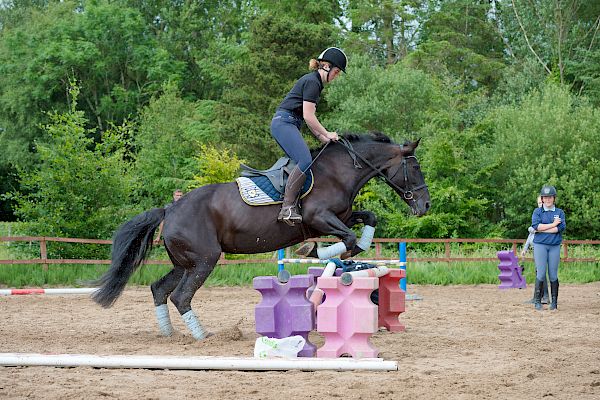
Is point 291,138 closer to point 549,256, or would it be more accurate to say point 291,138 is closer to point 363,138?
point 363,138

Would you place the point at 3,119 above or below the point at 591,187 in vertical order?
above

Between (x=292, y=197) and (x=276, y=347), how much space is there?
1.58 meters

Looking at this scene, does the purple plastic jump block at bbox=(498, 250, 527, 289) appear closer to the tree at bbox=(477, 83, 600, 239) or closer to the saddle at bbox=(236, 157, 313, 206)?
the tree at bbox=(477, 83, 600, 239)

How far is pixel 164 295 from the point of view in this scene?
8.24 m

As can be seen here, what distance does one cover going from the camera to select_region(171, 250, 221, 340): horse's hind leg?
25.8ft

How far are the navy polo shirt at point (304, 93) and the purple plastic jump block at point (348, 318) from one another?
5.97 feet

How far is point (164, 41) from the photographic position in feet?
152

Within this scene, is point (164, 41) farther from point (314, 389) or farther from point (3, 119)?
point (314, 389)

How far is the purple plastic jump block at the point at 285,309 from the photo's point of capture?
7.02 meters

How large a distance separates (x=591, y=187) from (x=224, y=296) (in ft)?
50.7

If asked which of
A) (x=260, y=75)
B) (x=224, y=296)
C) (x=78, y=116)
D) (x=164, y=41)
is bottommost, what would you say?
(x=224, y=296)

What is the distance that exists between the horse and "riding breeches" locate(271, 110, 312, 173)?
0.30m

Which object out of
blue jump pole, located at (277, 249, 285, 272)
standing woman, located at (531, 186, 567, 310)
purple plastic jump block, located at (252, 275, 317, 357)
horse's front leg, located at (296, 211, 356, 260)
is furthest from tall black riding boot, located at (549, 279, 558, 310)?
purple plastic jump block, located at (252, 275, 317, 357)

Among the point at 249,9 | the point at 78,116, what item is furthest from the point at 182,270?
the point at 249,9
